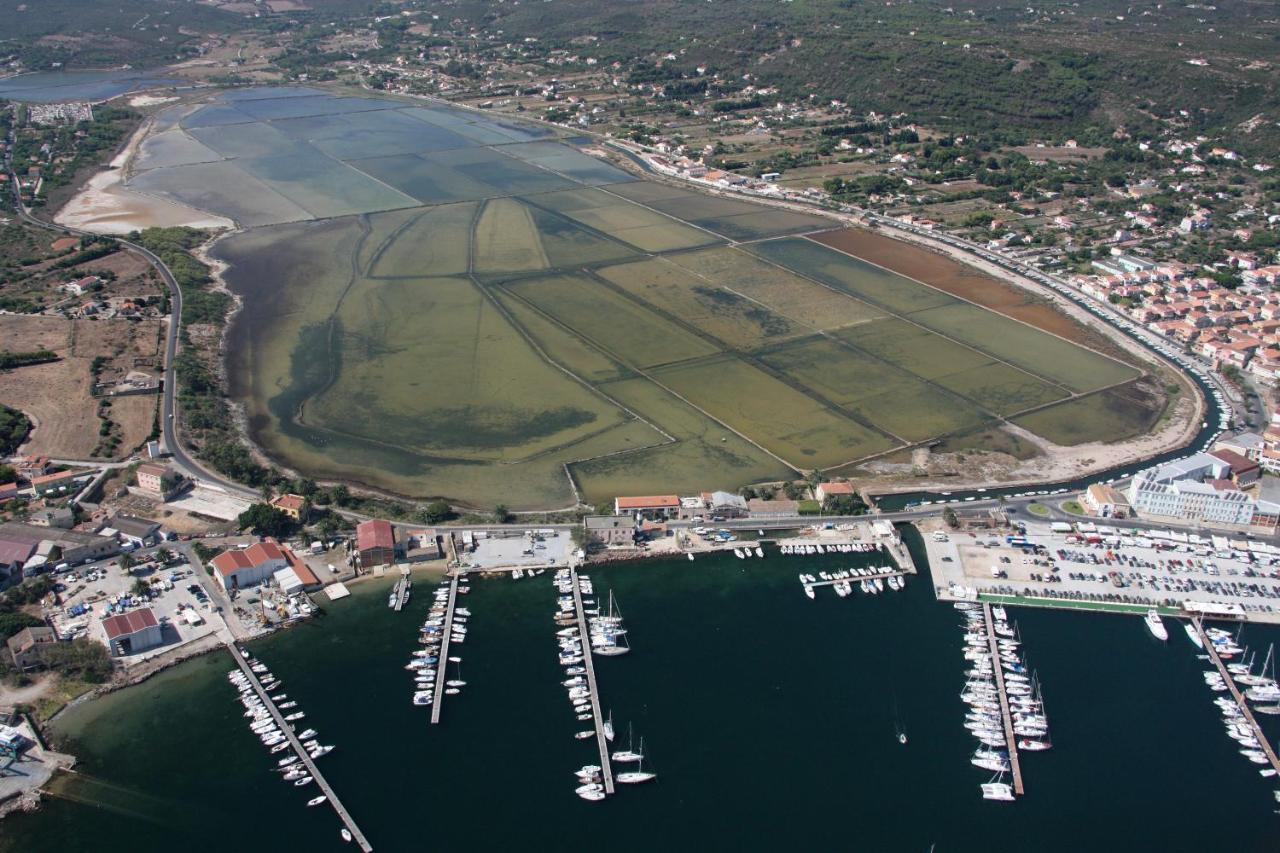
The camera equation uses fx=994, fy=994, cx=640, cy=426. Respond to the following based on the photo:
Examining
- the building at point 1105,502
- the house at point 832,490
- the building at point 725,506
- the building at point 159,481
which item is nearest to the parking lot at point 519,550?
the building at point 725,506

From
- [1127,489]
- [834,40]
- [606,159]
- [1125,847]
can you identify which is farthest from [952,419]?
[834,40]

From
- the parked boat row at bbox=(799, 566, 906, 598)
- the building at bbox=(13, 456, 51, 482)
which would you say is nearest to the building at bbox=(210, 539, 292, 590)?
the building at bbox=(13, 456, 51, 482)

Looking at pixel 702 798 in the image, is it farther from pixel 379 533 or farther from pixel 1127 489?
pixel 1127 489

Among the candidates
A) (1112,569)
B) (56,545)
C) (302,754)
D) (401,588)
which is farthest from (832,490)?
(56,545)

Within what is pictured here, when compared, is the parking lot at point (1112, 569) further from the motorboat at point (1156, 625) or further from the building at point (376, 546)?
the building at point (376, 546)

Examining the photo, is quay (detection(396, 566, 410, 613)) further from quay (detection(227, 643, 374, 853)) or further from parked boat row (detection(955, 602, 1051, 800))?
parked boat row (detection(955, 602, 1051, 800))

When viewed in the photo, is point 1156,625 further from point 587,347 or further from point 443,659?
point 587,347

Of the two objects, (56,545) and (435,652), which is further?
(56,545)
